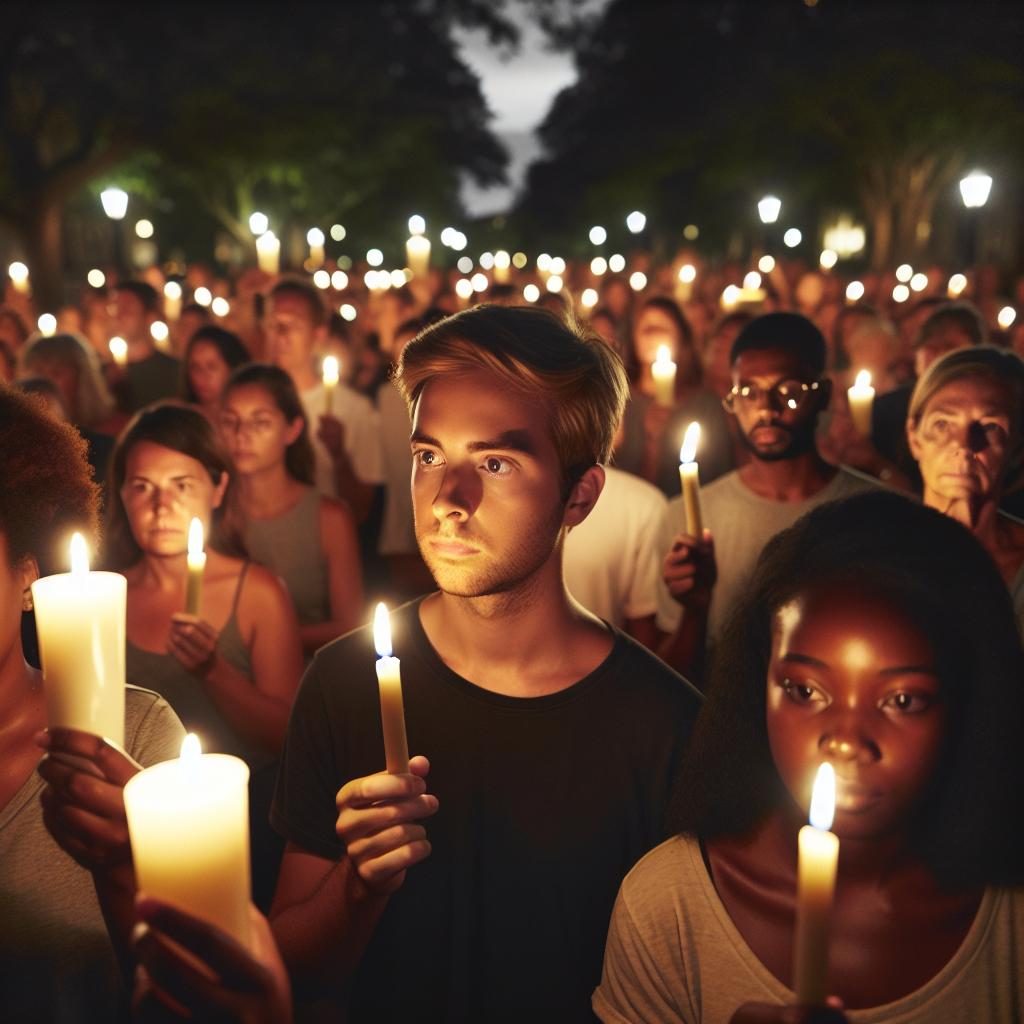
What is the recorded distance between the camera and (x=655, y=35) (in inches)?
1547

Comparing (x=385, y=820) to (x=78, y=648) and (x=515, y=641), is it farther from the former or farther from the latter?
(x=515, y=641)

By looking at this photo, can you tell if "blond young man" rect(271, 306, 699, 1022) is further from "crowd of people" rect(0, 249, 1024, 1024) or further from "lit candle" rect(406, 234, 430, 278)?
"lit candle" rect(406, 234, 430, 278)

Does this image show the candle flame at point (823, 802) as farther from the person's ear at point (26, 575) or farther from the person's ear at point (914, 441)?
the person's ear at point (914, 441)

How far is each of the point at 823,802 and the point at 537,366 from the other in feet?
4.30

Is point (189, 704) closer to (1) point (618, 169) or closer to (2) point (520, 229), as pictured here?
(1) point (618, 169)

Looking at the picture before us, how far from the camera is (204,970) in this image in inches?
56.9

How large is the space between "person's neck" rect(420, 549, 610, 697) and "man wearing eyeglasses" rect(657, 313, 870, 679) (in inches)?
64.5

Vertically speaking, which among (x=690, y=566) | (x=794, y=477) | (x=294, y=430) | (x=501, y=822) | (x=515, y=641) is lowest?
(x=501, y=822)

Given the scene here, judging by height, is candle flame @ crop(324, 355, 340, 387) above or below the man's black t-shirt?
above

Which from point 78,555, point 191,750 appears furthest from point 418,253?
point 191,750

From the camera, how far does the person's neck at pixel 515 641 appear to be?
8.27ft

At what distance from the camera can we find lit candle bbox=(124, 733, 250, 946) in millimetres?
1367

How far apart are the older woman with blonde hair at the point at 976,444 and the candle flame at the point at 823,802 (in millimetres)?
2357

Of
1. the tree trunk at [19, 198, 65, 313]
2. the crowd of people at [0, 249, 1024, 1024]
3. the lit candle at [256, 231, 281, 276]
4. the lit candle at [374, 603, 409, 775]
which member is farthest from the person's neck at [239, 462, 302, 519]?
the tree trunk at [19, 198, 65, 313]
